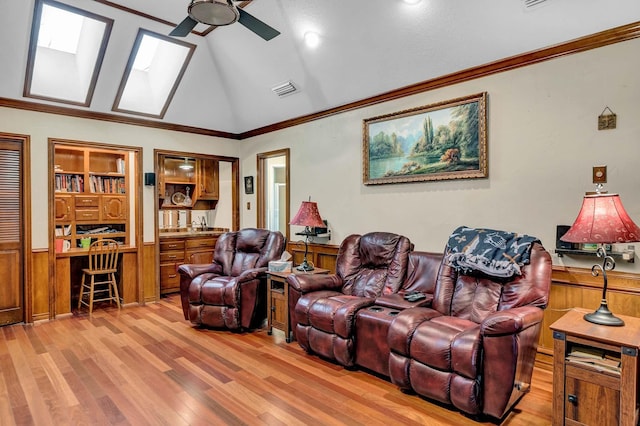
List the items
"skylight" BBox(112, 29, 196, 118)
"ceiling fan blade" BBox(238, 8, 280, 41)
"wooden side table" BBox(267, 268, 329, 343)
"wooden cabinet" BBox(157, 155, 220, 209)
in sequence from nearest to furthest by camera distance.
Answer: "ceiling fan blade" BBox(238, 8, 280, 41) < "wooden side table" BBox(267, 268, 329, 343) < "skylight" BBox(112, 29, 196, 118) < "wooden cabinet" BBox(157, 155, 220, 209)

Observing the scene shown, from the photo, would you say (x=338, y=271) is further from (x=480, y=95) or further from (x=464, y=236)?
(x=480, y=95)

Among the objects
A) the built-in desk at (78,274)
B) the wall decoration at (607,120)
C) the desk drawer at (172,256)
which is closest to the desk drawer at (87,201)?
the built-in desk at (78,274)

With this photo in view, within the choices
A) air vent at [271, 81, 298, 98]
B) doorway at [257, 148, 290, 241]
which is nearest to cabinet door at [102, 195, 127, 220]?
doorway at [257, 148, 290, 241]

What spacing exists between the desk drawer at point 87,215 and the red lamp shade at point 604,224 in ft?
19.3

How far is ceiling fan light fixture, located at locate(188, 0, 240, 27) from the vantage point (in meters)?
2.58

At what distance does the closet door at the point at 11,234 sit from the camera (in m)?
4.41

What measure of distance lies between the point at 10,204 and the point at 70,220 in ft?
3.32

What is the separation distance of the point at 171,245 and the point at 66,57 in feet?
9.40

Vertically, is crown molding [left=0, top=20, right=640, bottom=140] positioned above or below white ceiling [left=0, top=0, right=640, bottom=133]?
below

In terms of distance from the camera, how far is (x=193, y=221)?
7.18 metres

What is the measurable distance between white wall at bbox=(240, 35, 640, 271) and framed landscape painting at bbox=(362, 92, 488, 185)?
84 millimetres

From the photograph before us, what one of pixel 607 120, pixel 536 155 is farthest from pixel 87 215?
pixel 607 120

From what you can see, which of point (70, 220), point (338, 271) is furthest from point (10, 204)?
point (338, 271)

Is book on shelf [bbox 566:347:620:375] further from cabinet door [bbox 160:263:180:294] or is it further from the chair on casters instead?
cabinet door [bbox 160:263:180:294]
